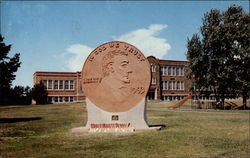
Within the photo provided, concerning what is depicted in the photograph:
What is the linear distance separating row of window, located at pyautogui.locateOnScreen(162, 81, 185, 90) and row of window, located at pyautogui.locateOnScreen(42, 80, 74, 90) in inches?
834

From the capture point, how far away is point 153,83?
65.6 m

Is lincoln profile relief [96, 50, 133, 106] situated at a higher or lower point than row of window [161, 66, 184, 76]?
lower

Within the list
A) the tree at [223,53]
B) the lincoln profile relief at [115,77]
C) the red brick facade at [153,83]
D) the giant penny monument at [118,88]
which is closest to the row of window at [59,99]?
the red brick facade at [153,83]

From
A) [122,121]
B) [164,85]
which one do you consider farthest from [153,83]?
[122,121]

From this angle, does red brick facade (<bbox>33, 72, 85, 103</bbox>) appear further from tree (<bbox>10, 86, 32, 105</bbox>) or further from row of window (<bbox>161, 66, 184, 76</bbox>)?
row of window (<bbox>161, 66, 184, 76</bbox>)

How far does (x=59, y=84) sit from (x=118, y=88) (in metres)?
49.5

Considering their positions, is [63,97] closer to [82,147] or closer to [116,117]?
[116,117]

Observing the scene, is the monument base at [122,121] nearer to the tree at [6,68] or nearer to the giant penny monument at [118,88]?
the giant penny monument at [118,88]

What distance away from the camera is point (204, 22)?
39.2 meters

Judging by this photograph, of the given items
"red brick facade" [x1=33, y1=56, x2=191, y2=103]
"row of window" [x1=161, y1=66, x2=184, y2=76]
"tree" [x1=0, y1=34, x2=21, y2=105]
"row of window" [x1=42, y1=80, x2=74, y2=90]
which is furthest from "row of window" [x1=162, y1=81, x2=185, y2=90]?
"tree" [x1=0, y1=34, x2=21, y2=105]

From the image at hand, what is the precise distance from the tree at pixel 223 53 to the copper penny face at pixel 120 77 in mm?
22997

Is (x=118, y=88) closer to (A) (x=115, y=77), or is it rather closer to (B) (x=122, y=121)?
(A) (x=115, y=77)

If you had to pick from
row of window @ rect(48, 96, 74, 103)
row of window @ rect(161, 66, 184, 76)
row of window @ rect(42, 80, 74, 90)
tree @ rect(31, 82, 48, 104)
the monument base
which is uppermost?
row of window @ rect(161, 66, 184, 76)

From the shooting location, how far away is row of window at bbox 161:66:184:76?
6744 cm
